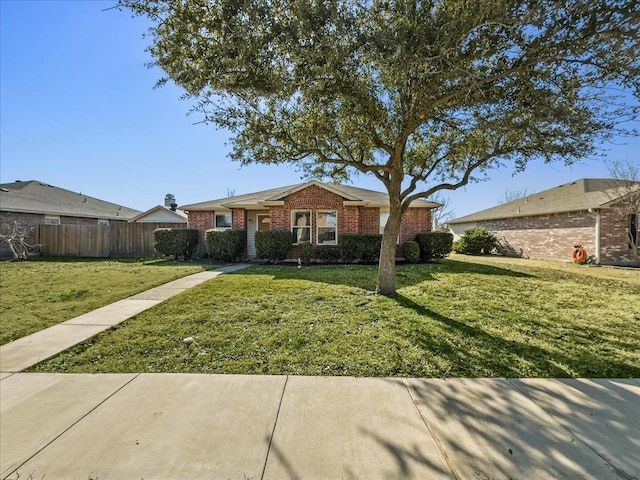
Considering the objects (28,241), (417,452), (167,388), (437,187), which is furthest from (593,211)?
(28,241)

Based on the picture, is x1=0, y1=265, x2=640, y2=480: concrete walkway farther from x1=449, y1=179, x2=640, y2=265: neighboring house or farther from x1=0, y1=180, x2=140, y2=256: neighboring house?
x1=0, y1=180, x2=140, y2=256: neighboring house

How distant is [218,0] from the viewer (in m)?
4.48

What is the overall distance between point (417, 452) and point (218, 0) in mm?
6063

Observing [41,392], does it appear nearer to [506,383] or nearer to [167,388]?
[167,388]

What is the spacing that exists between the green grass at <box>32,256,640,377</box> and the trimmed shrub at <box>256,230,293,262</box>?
211 inches

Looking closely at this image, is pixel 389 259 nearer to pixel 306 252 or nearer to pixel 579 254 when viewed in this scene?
pixel 306 252

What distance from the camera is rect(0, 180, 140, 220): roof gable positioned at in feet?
59.4

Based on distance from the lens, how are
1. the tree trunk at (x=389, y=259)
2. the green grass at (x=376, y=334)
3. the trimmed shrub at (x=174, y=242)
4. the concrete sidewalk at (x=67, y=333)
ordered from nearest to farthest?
the green grass at (x=376, y=334) → the concrete sidewalk at (x=67, y=333) → the tree trunk at (x=389, y=259) → the trimmed shrub at (x=174, y=242)

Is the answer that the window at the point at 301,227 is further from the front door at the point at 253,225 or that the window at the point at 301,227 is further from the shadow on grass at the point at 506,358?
the shadow on grass at the point at 506,358

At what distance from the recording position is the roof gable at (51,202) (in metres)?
18.1

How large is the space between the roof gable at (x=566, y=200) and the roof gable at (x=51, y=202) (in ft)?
96.3

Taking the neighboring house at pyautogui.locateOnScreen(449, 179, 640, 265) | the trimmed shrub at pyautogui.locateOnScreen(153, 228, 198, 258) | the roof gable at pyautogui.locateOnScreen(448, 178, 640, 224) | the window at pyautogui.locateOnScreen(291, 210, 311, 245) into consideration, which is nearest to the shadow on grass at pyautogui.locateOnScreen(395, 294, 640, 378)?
the window at pyautogui.locateOnScreen(291, 210, 311, 245)

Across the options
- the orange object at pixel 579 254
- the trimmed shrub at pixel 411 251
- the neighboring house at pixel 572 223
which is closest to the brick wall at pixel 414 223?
the trimmed shrub at pixel 411 251

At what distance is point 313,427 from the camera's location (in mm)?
2727
